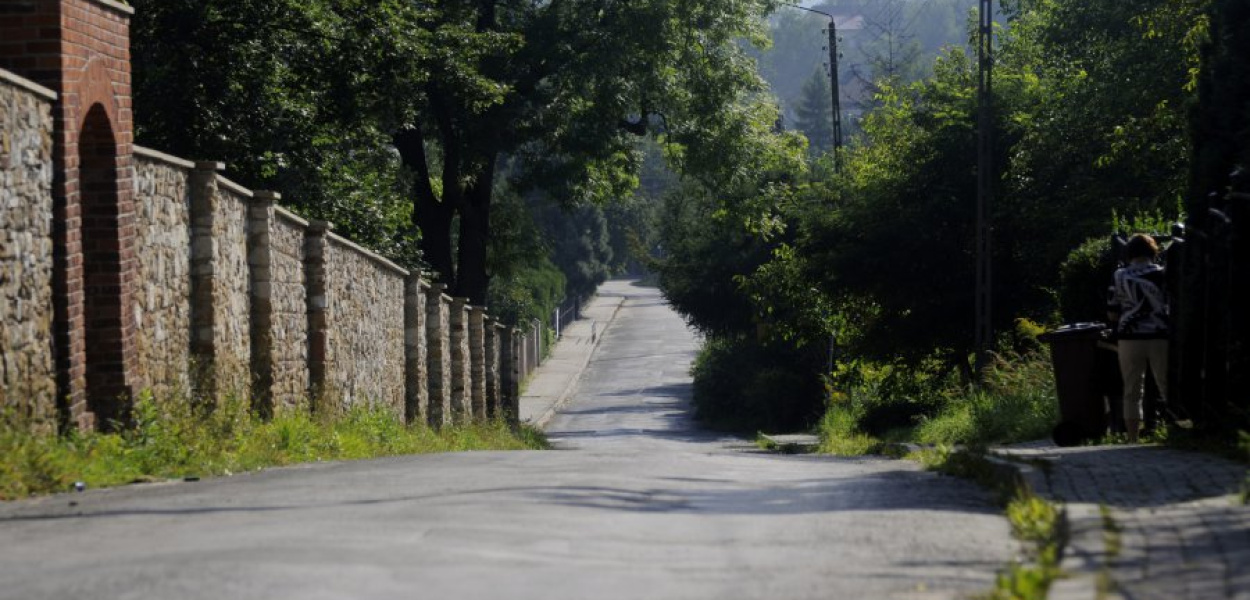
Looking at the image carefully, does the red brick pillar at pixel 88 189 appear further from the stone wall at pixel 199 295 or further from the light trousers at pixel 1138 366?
the light trousers at pixel 1138 366

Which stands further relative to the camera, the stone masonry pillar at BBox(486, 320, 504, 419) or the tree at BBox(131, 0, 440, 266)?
the stone masonry pillar at BBox(486, 320, 504, 419)

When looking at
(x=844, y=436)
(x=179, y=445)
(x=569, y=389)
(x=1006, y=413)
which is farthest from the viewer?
(x=569, y=389)

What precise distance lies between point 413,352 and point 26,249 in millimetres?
14804

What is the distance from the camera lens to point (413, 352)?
25.6 metres

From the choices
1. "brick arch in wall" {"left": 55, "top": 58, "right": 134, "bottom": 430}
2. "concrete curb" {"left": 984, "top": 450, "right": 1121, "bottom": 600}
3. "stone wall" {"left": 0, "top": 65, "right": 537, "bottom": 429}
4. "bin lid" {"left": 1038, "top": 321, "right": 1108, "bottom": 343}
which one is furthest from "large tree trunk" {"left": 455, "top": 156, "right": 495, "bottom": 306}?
"concrete curb" {"left": 984, "top": 450, "right": 1121, "bottom": 600}

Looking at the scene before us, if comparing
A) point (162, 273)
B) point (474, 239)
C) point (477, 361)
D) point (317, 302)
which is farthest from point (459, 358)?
point (162, 273)

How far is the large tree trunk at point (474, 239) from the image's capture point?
37188 mm

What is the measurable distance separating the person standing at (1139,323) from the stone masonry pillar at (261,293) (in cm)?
829

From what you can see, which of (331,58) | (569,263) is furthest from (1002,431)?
(569,263)

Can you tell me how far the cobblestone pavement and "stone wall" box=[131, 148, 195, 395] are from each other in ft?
23.4

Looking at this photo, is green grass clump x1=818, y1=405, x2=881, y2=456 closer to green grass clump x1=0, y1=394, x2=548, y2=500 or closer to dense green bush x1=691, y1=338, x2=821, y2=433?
green grass clump x1=0, y1=394, x2=548, y2=500

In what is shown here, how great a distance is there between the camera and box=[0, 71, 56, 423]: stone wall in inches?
411

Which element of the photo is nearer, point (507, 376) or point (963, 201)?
point (963, 201)

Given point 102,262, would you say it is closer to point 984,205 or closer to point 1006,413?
point 1006,413
